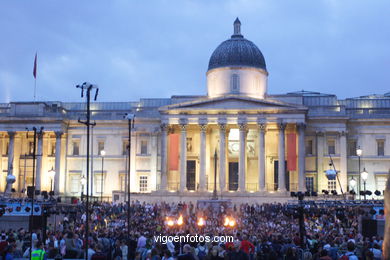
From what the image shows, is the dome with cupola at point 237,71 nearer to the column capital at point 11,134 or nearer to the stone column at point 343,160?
the stone column at point 343,160

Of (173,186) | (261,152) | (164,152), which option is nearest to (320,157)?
(261,152)

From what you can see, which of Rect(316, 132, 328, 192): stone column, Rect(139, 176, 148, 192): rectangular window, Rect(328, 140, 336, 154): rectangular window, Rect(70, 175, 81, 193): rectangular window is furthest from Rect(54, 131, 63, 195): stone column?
Rect(328, 140, 336, 154): rectangular window

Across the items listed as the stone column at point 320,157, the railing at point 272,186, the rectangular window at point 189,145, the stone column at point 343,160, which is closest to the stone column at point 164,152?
the rectangular window at point 189,145

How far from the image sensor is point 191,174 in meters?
65.8

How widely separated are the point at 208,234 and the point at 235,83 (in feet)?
127

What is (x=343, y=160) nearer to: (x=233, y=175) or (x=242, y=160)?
(x=242, y=160)

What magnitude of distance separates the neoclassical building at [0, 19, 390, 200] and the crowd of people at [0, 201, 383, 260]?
11257 millimetres

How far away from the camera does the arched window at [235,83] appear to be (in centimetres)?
6488

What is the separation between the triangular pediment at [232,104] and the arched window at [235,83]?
13.2 feet

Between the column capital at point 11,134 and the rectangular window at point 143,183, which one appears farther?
the rectangular window at point 143,183

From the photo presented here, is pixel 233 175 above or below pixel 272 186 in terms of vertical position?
above

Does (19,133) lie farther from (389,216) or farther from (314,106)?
(389,216)

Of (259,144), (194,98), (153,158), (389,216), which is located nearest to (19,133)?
(153,158)

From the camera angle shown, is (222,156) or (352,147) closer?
(222,156)
